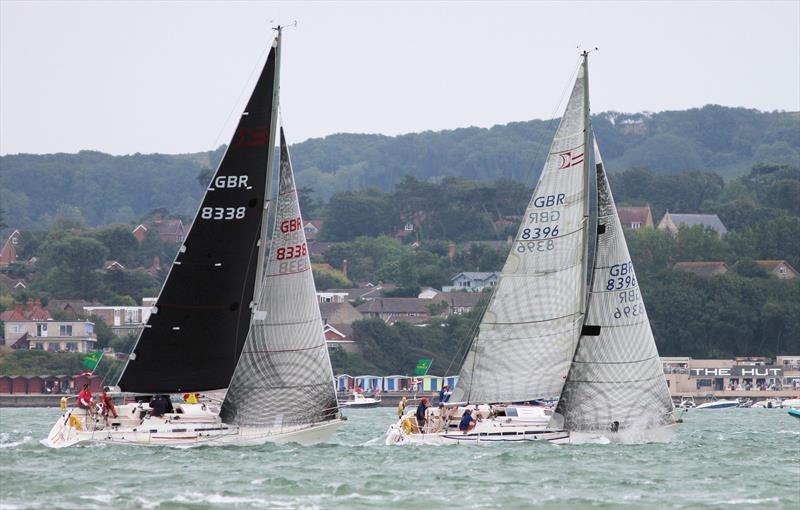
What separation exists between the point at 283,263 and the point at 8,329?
315 ft

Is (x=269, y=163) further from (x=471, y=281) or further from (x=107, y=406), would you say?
(x=471, y=281)

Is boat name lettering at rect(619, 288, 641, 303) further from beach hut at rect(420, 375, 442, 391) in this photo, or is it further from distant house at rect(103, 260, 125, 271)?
distant house at rect(103, 260, 125, 271)

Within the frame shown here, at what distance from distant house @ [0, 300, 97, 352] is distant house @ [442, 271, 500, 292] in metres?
42.9

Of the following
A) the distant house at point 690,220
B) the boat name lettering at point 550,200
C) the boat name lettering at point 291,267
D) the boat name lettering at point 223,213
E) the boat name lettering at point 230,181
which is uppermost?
the distant house at point 690,220

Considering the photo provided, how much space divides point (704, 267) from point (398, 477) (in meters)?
109

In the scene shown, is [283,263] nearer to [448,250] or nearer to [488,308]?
[488,308]

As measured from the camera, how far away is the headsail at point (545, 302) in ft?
133

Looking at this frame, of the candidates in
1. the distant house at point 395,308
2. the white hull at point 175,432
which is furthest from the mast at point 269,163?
the distant house at point 395,308

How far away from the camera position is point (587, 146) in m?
40.7

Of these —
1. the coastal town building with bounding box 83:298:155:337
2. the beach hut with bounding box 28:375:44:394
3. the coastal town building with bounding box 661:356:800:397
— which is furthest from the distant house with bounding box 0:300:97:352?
the coastal town building with bounding box 661:356:800:397

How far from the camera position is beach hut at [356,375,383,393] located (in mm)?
117688

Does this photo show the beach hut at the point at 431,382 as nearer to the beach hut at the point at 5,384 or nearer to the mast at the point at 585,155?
the beach hut at the point at 5,384

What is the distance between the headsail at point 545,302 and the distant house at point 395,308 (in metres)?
101

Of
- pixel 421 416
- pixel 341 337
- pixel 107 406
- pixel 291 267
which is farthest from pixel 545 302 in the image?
pixel 341 337
